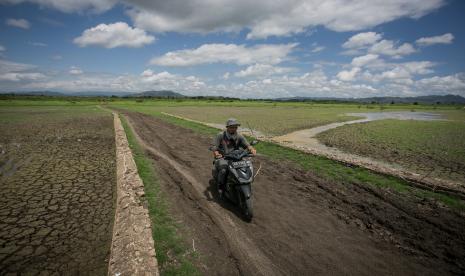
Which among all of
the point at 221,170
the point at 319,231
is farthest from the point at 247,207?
the point at 319,231

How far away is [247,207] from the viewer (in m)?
A: 5.46

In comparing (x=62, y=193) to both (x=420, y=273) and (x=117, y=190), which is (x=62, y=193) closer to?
(x=117, y=190)

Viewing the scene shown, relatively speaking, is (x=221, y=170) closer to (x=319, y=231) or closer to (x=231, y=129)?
(x=231, y=129)

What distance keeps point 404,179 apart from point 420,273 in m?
4.96

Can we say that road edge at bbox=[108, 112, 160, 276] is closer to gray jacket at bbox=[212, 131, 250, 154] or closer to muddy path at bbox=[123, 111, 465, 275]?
muddy path at bbox=[123, 111, 465, 275]

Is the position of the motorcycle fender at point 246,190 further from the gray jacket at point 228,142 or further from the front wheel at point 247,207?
the gray jacket at point 228,142

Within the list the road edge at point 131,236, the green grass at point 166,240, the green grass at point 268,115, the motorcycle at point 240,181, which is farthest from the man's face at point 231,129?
the green grass at point 268,115

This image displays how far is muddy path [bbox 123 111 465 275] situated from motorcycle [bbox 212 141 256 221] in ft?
1.00

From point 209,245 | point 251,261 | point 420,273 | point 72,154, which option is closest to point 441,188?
point 420,273

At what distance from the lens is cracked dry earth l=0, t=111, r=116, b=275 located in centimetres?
418

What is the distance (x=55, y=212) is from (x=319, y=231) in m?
6.41

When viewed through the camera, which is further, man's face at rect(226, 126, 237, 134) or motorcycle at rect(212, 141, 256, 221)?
man's face at rect(226, 126, 237, 134)

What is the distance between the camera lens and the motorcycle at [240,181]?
5.52 meters

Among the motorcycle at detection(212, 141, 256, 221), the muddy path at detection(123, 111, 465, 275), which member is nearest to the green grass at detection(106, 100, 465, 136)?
the muddy path at detection(123, 111, 465, 275)
